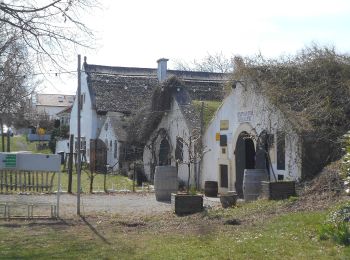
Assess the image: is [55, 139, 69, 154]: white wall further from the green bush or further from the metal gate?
the green bush

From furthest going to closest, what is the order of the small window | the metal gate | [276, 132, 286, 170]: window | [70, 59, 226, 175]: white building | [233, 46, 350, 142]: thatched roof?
[70, 59, 226, 175]: white building, the metal gate, the small window, [276, 132, 286, 170]: window, [233, 46, 350, 142]: thatched roof

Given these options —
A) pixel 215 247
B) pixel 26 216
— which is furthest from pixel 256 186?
pixel 215 247

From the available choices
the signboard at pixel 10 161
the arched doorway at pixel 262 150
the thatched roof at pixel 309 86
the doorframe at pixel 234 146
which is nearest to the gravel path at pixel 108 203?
the doorframe at pixel 234 146

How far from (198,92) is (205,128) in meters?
7.79

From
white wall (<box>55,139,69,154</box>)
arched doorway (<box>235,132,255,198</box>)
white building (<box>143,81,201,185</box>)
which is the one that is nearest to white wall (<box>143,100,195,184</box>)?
white building (<box>143,81,201,185</box>)

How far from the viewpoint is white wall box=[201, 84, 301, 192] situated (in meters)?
16.8

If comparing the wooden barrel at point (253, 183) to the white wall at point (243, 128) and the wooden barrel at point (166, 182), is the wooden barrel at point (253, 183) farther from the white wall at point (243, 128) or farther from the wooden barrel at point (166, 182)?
the wooden barrel at point (166, 182)

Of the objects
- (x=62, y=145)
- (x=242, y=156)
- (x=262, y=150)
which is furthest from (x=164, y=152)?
(x=62, y=145)

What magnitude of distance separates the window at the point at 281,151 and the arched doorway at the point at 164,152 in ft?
34.4

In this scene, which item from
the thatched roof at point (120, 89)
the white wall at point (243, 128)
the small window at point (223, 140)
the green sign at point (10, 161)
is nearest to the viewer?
the green sign at point (10, 161)

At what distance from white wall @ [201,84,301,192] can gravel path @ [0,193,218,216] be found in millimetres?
2309

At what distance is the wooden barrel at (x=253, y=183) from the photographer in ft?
53.1

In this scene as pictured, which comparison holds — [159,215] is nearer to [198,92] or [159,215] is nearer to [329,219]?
[329,219]

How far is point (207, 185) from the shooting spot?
66.8ft
